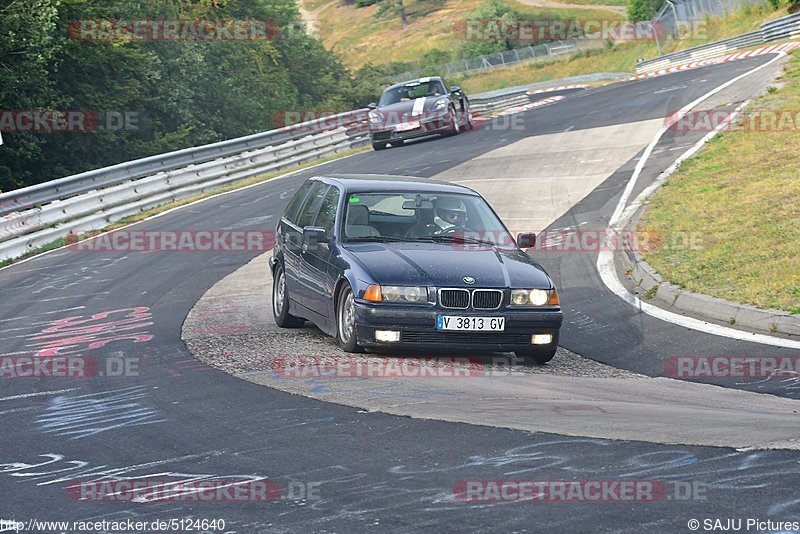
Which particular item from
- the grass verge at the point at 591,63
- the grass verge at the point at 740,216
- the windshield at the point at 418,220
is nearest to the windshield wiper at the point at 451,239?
the windshield at the point at 418,220

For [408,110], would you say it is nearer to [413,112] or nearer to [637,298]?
[413,112]

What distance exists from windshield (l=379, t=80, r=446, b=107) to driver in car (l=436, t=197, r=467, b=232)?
2128 centimetres

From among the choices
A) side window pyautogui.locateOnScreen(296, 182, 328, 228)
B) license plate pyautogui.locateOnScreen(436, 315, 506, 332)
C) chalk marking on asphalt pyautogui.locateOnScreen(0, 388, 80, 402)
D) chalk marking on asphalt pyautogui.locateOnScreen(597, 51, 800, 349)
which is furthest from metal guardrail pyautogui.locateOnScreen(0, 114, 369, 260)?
license plate pyautogui.locateOnScreen(436, 315, 506, 332)

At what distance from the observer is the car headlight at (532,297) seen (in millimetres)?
9664

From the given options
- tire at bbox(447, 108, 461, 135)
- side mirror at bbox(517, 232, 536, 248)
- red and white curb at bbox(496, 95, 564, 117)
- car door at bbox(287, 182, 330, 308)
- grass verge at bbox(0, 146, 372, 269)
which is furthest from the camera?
red and white curb at bbox(496, 95, 564, 117)

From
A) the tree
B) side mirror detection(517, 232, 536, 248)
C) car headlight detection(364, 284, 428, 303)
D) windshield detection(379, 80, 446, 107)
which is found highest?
the tree

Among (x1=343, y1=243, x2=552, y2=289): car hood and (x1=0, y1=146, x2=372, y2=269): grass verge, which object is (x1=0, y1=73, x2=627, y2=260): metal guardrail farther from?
(x1=343, y1=243, x2=552, y2=289): car hood

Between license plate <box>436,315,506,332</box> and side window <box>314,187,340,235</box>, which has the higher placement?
side window <box>314,187,340,235</box>

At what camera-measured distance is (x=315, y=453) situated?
6191 mm

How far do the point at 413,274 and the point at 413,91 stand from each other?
22934mm

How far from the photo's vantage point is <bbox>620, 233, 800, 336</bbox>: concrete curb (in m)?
10.6

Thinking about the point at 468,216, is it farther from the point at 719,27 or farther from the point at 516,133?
the point at 719,27

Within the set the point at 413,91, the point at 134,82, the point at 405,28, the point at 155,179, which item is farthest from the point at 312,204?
the point at 405,28

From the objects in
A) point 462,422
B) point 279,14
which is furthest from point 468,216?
point 279,14
